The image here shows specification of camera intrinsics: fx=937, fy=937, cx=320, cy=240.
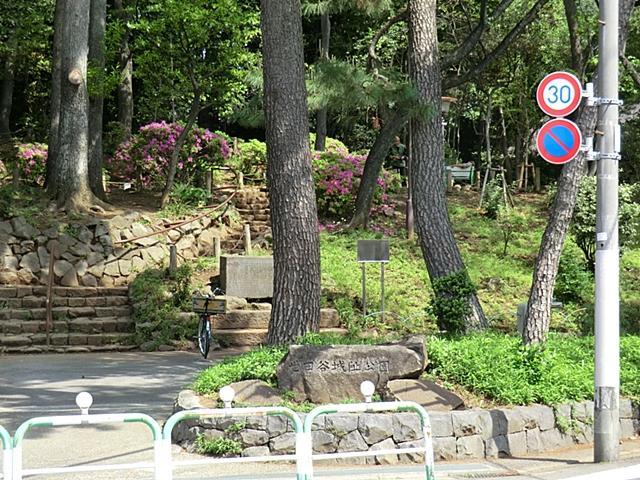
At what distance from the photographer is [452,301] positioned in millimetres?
13477

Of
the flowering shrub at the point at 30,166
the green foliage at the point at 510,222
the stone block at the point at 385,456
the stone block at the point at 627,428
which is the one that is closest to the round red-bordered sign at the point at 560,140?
the stone block at the point at 385,456

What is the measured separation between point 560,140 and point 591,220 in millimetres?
11755

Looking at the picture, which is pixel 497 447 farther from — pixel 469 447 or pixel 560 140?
pixel 560 140

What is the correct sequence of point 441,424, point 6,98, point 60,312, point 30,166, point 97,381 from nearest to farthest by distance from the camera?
point 441,424 < point 97,381 < point 60,312 < point 30,166 < point 6,98

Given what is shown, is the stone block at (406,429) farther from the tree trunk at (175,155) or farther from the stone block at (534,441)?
the tree trunk at (175,155)

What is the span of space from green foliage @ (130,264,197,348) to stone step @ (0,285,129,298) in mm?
469

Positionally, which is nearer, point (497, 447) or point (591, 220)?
point (497, 447)

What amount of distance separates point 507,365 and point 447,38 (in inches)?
867

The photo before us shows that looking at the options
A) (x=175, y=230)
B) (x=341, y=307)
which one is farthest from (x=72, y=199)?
(x=341, y=307)

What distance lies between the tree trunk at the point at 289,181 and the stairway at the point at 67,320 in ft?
22.6

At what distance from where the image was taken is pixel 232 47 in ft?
76.4

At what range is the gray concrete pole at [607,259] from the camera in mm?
8867

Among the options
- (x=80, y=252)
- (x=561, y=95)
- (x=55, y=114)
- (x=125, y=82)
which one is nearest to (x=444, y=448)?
(x=561, y=95)

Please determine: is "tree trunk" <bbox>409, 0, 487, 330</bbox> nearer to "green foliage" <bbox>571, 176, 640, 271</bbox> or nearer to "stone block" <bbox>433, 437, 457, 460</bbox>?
"stone block" <bbox>433, 437, 457, 460</bbox>
